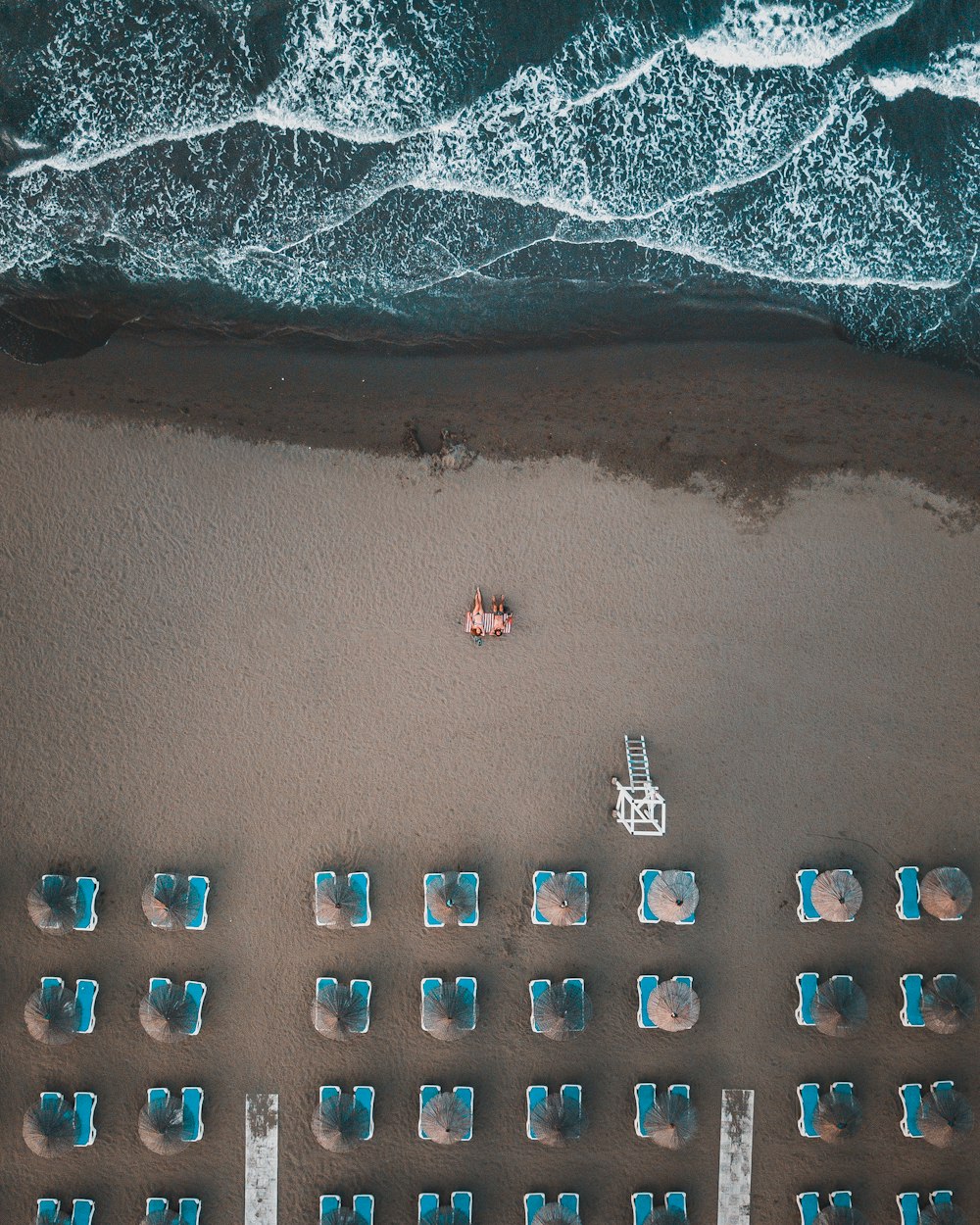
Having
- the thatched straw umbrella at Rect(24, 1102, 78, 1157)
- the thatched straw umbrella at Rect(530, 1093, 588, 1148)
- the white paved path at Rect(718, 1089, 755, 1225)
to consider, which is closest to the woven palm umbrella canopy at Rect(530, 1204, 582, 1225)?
the thatched straw umbrella at Rect(530, 1093, 588, 1148)

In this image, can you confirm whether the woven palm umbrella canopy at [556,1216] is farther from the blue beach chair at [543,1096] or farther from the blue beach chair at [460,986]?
the blue beach chair at [460,986]

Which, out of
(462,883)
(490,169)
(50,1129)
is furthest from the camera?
(490,169)

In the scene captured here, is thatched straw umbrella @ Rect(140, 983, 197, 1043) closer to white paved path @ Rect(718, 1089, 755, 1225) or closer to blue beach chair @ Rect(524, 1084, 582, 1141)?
blue beach chair @ Rect(524, 1084, 582, 1141)

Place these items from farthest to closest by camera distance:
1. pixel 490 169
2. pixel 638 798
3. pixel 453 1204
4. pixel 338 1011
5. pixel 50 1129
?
1. pixel 490 169
2. pixel 638 798
3. pixel 453 1204
4. pixel 338 1011
5. pixel 50 1129

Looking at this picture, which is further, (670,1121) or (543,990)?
(543,990)

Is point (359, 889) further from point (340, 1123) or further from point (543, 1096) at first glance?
point (543, 1096)

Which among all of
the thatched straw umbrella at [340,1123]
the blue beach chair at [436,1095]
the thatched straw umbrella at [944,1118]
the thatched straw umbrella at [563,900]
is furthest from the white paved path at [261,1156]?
the thatched straw umbrella at [944,1118]

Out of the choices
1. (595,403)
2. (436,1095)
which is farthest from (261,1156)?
(595,403)
